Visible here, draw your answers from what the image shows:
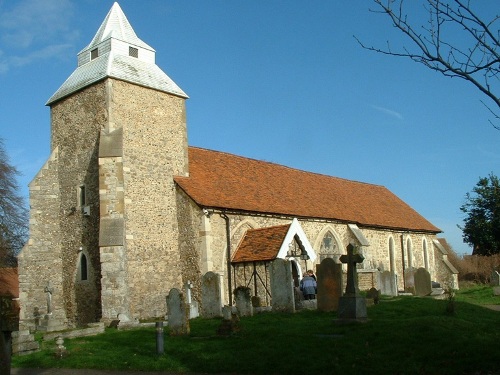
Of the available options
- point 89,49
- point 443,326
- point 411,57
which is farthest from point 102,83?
point 411,57

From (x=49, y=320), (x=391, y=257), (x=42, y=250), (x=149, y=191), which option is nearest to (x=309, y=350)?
(x=49, y=320)

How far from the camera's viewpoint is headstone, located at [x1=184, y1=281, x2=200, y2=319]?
1980 cm

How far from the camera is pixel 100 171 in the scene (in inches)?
846

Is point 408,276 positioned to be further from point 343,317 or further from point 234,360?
point 234,360

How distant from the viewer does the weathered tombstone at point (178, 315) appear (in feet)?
48.5

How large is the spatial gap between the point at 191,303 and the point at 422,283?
35.4 ft

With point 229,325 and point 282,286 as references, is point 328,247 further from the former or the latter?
point 229,325

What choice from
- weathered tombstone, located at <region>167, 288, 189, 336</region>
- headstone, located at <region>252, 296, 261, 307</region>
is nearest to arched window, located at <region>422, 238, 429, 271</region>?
headstone, located at <region>252, 296, 261, 307</region>

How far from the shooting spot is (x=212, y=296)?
18375mm

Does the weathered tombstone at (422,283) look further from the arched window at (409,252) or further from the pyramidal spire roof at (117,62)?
the pyramidal spire roof at (117,62)

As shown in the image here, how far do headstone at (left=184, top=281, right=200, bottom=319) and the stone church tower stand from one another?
1033 mm

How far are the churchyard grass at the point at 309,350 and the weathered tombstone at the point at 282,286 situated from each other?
2.27m

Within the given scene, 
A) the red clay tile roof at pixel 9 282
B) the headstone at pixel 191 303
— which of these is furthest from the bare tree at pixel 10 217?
the headstone at pixel 191 303

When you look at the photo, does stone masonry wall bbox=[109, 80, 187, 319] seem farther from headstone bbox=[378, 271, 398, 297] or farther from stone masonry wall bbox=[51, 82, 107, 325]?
headstone bbox=[378, 271, 398, 297]
